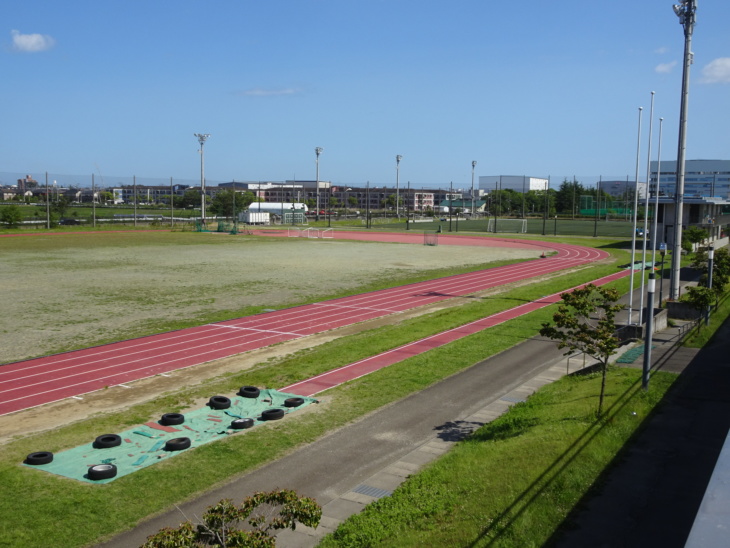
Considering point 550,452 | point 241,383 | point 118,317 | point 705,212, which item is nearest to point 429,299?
point 118,317

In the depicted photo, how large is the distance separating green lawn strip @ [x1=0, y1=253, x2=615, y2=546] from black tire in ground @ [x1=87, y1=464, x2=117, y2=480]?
0.28m

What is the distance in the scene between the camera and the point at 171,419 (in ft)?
56.5

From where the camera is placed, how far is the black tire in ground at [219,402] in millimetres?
18500

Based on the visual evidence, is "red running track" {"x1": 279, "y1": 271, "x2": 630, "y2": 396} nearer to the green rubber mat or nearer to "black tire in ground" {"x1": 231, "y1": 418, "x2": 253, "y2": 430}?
the green rubber mat

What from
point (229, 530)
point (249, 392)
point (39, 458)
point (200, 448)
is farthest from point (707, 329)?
point (229, 530)

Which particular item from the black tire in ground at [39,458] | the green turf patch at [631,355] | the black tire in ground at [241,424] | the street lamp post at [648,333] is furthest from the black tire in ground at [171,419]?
the green turf patch at [631,355]

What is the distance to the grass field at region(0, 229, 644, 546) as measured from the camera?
1224 cm

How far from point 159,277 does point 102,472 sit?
111ft

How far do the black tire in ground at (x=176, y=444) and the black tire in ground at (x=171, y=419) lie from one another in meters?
1.56

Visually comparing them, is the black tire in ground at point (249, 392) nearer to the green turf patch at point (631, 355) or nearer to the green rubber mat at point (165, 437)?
the green rubber mat at point (165, 437)

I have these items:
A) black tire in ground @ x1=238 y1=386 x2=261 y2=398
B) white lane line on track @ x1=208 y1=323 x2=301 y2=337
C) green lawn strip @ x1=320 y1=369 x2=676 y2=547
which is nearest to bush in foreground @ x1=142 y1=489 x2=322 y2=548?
green lawn strip @ x1=320 y1=369 x2=676 y2=547

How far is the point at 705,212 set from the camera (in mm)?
73562

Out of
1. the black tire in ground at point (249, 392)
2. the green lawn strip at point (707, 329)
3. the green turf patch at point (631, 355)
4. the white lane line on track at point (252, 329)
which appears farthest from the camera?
the white lane line on track at point (252, 329)

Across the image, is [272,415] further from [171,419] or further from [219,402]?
[171,419]
